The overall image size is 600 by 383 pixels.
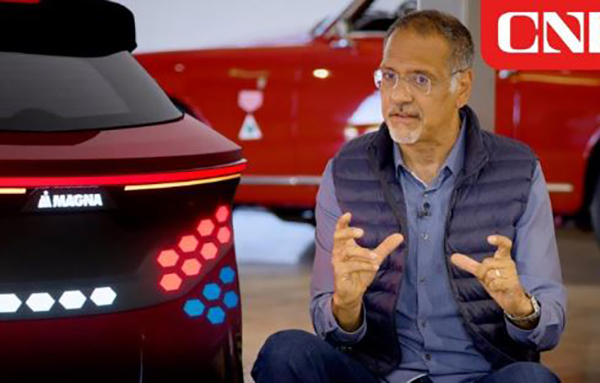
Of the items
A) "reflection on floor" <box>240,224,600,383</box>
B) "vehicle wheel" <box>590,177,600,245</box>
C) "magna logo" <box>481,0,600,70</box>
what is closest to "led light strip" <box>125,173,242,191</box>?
"magna logo" <box>481,0,600,70</box>

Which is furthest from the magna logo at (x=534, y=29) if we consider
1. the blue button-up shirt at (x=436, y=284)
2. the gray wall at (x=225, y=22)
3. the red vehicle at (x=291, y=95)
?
the gray wall at (x=225, y=22)

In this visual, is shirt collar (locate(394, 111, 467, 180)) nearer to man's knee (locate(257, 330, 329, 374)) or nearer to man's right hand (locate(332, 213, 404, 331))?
man's right hand (locate(332, 213, 404, 331))

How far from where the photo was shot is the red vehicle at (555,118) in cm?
586

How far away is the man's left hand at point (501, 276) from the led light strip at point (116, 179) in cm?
51

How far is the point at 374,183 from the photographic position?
249 cm

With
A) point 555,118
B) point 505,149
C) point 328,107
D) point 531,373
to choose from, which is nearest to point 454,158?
point 505,149

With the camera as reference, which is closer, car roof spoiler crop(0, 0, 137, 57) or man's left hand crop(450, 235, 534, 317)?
man's left hand crop(450, 235, 534, 317)

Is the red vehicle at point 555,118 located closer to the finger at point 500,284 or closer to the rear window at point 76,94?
the rear window at point 76,94

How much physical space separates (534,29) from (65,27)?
1607 millimetres

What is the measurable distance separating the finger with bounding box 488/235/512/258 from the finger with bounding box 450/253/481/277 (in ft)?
0.14

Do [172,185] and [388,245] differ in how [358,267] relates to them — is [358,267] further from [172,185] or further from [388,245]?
→ [172,185]

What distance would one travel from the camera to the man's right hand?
2.26 m

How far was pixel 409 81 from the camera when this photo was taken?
2428 mm

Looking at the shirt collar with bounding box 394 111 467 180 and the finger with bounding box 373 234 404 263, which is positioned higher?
the shirt collar with bounding box 394 111 467 180
